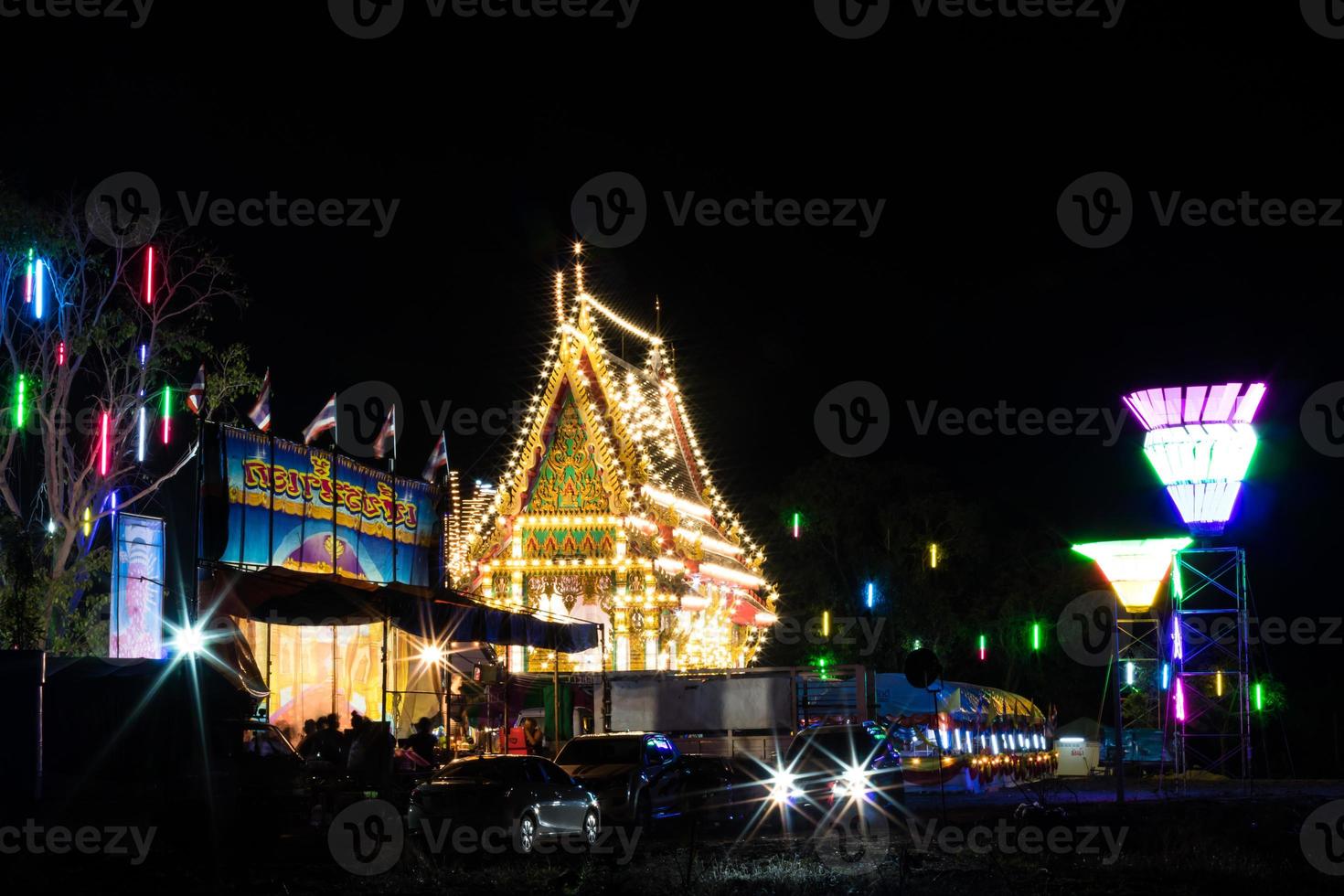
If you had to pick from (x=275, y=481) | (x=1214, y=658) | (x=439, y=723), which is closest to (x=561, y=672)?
(x=439, y=723)

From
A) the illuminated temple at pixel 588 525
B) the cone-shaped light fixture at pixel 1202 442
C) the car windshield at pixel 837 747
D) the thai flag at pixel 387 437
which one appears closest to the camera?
the car windshield at pixel 837 747

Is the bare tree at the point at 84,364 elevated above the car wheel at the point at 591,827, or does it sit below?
above

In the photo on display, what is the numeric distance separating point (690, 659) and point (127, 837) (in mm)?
21606

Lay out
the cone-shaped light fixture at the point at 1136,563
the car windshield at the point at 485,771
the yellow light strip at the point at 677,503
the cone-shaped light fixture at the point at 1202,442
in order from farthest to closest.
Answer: the cone-shaped light fixture at the point at 1136,563, the cone-shaped light fixture at the point at 1202,442, the yellow light strip at the point at 677,503, the car windshield at the point at 485,771

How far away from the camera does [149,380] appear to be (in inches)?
1081

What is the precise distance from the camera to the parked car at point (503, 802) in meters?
17.8

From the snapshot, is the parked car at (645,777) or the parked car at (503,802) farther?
the parked car at (645,777)

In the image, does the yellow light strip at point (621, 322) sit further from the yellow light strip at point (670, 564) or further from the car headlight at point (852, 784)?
the car headlight at point (852, 784)

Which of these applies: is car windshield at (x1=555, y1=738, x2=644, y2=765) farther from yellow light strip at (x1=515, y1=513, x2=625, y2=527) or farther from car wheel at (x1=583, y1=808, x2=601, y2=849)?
yellow light strip at (x1=515, y1=513, x2=625, y2=527)

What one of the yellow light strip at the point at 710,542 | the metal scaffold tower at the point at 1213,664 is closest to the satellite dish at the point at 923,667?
the yellow light strip at the point at 710,542

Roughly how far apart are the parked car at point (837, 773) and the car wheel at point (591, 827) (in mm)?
3202

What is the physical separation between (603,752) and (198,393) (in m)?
10.2

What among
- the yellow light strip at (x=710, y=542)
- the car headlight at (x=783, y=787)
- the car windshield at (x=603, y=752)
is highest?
the yellow light strip at (x=710, y=542)

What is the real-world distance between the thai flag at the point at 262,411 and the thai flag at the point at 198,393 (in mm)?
947
